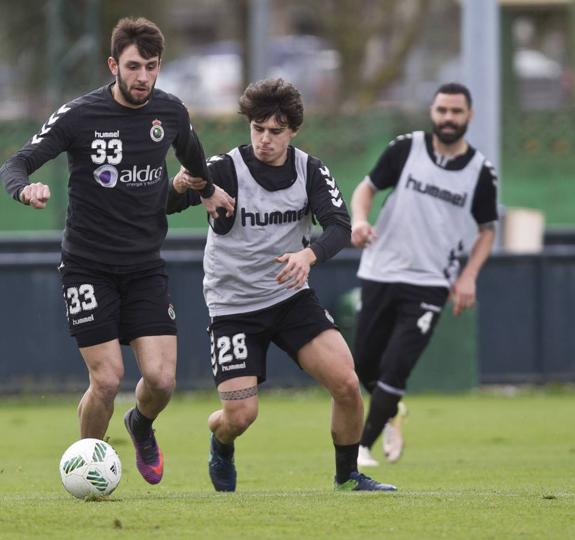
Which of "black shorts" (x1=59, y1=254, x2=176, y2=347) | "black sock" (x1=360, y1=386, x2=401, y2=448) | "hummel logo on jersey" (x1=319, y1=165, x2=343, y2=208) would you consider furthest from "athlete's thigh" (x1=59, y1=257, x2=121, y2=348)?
"black sock" (x1=360, y1=386, x2=401, y2=448)

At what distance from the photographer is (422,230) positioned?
1104 centimetres

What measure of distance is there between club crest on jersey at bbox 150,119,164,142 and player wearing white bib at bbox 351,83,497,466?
251 cm

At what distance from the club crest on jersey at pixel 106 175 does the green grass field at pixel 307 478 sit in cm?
165

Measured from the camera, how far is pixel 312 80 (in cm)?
3584

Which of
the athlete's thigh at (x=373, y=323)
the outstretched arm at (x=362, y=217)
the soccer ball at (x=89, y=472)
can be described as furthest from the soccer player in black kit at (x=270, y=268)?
the athlete's thigh at (x=373, y=323)

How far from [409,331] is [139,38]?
3.29 m

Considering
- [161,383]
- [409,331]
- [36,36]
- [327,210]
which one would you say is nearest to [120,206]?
[161,383]

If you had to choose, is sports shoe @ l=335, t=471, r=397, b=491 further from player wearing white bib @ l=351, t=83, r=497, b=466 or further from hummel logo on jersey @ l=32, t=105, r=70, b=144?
hummel logo on jersey @ l=32, t=105, r=70, b=144

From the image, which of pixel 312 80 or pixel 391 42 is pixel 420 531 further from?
pixel 391 42

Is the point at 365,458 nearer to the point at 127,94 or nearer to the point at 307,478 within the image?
the point at 307,478

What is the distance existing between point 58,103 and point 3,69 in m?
11.1

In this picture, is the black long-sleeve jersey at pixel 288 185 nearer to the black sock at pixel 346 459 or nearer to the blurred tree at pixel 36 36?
the black sock at pixel 346 459

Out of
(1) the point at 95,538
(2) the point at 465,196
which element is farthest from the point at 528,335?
(1) the point at 95,538

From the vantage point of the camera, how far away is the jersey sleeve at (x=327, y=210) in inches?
336
